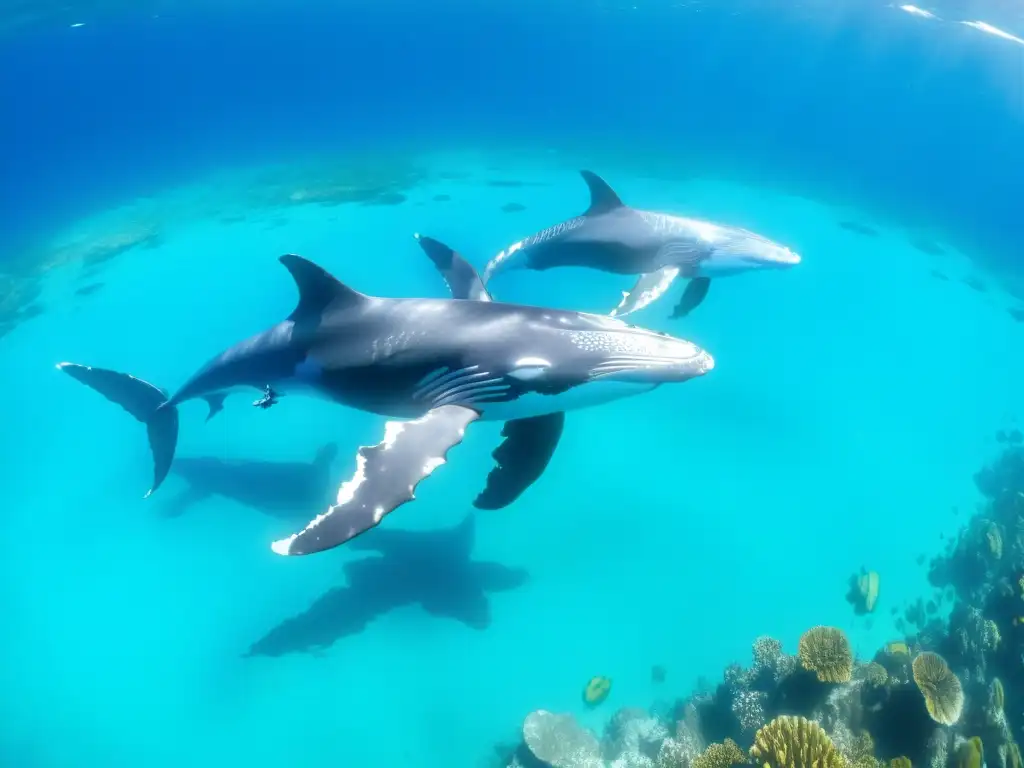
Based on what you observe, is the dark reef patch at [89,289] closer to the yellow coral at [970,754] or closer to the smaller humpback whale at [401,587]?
the smaller humpback whale at [401,587]

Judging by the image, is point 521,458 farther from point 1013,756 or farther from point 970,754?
point 1013,756

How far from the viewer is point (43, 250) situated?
25.7 m

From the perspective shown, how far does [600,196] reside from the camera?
11.7m

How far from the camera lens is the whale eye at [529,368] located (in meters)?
6.39

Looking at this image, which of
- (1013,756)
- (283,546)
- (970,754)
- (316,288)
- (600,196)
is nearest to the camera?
(283,546)

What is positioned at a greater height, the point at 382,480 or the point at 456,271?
the point at 456,271

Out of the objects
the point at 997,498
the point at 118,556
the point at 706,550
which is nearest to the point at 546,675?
the point at 706,550

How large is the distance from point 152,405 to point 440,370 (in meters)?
7.35

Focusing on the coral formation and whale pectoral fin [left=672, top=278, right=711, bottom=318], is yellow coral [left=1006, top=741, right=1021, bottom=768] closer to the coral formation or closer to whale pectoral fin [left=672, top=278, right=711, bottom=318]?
the coral formation

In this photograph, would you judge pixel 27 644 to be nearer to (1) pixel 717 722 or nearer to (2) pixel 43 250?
(1) pixel 717 722

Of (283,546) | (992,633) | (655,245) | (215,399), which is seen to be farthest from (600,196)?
(992,633)

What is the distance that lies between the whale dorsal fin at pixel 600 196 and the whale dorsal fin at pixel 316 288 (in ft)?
19.7

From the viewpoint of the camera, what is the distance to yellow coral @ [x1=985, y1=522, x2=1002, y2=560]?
12695 millimetres

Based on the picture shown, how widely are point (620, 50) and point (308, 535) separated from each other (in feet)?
225
